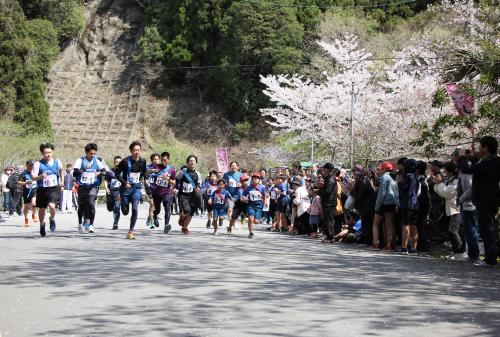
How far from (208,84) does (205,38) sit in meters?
4.07

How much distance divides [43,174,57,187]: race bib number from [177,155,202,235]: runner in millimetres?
3043

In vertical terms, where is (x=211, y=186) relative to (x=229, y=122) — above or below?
below

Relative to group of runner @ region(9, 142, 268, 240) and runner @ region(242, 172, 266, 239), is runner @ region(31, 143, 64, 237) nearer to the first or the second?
group of runner @ region(9, 142, 268, 240)

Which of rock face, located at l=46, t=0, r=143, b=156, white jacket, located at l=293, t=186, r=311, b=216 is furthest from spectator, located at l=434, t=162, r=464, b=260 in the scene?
rock face, located at l=46, t=0, r=143, b=156

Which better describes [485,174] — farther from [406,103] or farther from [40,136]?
[40,136]

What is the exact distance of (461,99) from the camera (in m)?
12.9

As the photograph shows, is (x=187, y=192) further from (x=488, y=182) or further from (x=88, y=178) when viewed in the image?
(x=488, y=182)

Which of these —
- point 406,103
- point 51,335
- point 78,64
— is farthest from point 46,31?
point 51,335

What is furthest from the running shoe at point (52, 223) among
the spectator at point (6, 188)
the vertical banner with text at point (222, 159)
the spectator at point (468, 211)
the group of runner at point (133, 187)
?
the vertical banner with text at point (222, 159)

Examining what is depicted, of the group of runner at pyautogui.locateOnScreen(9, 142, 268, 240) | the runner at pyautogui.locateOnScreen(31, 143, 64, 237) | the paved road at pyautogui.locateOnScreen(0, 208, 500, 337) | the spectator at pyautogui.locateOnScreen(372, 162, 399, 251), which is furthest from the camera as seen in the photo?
the group of runner at pyautogui.locateOnScreen(9, 142, 268, 240)

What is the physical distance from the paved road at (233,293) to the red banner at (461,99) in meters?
3.64

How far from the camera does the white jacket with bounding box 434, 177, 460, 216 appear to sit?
11570mm

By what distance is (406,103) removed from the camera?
94.3ft

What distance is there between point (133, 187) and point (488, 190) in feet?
24.8
